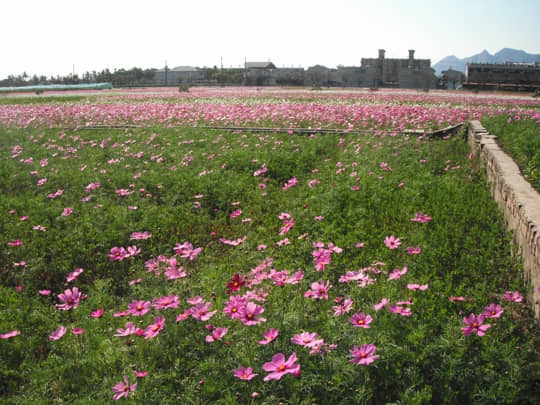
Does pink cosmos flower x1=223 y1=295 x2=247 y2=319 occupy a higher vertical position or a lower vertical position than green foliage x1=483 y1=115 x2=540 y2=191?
A: lower

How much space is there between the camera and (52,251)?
411 cm

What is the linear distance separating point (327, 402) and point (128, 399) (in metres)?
1.06

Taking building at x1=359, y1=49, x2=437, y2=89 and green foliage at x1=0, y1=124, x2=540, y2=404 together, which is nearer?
green foliage at x1=0, y1=124, x2=540, y2=404

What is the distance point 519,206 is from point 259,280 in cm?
238

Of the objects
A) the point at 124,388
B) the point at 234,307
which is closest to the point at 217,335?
the point at 234,307

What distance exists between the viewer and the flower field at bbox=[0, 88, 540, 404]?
2227mm

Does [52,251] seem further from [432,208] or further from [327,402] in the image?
[432,208]

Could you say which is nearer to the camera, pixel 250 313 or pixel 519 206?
pixel 250 313

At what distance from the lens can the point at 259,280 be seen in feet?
9.70

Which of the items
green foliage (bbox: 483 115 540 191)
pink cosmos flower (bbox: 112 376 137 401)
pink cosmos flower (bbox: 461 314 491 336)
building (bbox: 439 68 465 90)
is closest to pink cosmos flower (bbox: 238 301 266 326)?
pink cosmos flower (bbox: 112 376 137 401)

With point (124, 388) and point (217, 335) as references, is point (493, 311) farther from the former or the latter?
point (124, 388)

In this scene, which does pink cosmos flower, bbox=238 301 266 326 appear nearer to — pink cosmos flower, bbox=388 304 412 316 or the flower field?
the flower field

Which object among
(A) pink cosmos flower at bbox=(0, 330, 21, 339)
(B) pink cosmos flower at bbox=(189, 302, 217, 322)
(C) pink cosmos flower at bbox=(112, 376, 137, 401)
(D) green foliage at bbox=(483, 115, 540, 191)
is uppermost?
(D) green foliage at bbox=(483, 115, 540, 191)

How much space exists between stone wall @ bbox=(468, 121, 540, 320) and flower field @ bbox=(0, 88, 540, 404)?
142 mm
